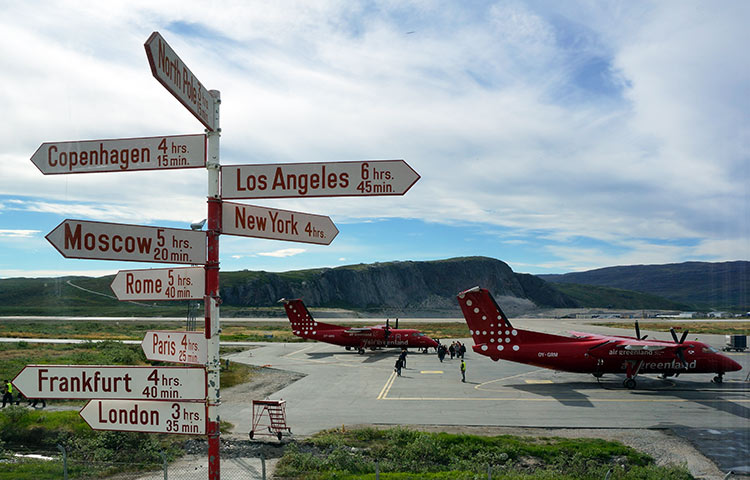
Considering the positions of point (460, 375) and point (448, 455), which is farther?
point (460, 375)

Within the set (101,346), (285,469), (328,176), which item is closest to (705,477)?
(285,469)

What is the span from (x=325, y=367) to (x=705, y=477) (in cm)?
2762

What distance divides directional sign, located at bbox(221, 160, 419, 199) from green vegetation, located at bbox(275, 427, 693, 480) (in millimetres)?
10671

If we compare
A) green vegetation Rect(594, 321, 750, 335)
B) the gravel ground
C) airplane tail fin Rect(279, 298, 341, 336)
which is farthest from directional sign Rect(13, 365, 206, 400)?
green vegetation Rect(594, 321, 750, 335)

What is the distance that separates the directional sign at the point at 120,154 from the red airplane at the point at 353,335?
39.9 meters

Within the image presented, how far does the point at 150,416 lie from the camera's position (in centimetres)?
526

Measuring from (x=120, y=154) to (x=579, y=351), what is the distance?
29252mm

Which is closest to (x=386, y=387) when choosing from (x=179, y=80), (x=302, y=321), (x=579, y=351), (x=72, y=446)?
(x=579, y=351)

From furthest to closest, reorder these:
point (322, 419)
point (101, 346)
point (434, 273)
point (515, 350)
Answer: point (434, 273)
point (101, 346)
point (515, 350)
point (322, 419)

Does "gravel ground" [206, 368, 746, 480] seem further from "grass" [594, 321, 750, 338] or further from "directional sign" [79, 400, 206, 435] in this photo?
"grass" [594, 321, 750, 338]

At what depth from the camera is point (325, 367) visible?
37531mm

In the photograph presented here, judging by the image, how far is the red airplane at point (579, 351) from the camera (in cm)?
2852

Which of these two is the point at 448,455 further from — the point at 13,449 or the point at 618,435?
the point at 13,449

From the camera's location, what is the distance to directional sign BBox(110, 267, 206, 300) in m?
5.53
